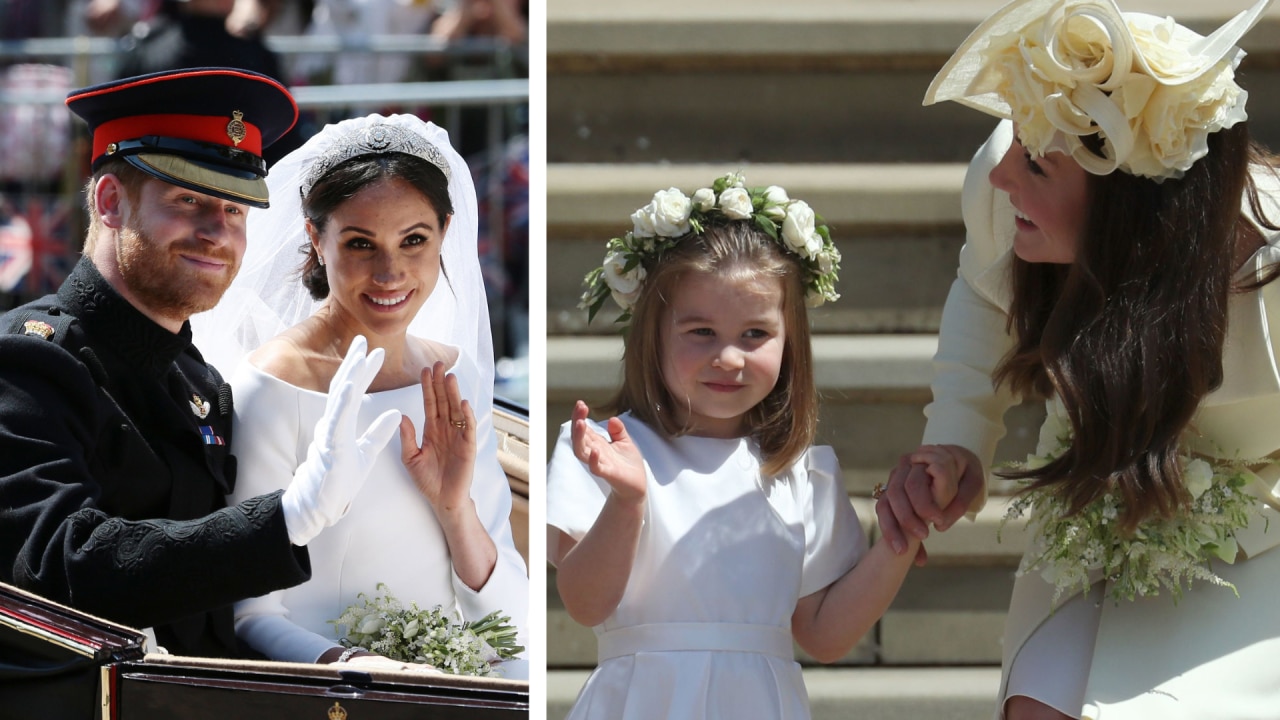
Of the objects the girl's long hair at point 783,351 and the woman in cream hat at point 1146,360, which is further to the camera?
the girl's long hair at point 783,351

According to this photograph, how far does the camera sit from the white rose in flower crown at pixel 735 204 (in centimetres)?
262

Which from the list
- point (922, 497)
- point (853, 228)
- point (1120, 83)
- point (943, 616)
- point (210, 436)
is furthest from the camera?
point (853, 228)

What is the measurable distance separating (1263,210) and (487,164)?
130 centimetres

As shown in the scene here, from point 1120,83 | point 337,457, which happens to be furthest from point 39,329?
point 1120,83

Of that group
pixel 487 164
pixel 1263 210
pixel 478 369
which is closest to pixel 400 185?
pixel 487 164

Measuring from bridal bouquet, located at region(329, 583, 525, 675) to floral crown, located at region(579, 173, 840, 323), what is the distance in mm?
685

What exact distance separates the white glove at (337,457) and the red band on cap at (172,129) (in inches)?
16.4

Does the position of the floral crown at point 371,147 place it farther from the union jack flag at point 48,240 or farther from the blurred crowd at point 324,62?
the union jack flag at point 48,240

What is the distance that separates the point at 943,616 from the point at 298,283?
2.18 m

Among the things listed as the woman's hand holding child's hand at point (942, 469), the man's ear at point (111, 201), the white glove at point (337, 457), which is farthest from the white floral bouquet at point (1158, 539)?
the man's ear at point (111, 201)

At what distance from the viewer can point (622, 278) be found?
2.67 meters

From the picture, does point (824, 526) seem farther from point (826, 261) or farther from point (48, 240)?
point (48, 240)

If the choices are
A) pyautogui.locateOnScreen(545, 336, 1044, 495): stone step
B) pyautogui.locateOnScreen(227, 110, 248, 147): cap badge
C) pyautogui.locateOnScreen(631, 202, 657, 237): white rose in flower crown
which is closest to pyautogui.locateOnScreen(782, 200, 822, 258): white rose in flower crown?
pyautogui.locateOnScreen(631, 202, 657, 237): white rose in flower crown

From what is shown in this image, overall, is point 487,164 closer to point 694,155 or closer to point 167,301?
point 167,301
